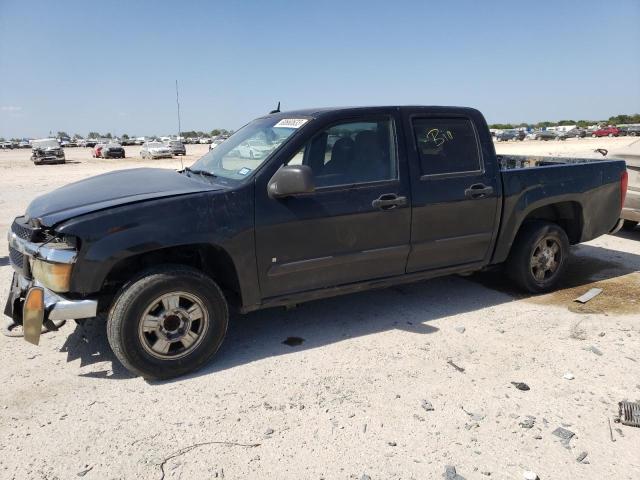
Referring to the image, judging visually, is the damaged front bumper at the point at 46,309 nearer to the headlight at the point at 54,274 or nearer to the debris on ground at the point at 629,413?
the headlight at the point at 54,274

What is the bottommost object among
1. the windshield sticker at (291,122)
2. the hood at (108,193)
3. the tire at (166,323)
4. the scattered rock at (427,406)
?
the scattered rock at (427,406)

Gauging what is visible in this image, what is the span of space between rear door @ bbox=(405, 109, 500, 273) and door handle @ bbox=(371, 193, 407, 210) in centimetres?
15

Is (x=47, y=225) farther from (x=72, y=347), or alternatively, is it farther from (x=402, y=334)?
(x=402, y=334)

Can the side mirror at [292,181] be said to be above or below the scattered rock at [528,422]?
above

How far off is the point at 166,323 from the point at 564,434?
2583 mm

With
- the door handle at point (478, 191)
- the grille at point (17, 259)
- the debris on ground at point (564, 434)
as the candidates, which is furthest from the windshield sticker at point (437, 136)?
the grille at point (17, 259)

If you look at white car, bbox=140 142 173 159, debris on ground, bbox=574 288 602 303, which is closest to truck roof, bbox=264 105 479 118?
debris on ground, bbox=574 288 602 303

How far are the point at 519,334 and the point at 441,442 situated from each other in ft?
5.72

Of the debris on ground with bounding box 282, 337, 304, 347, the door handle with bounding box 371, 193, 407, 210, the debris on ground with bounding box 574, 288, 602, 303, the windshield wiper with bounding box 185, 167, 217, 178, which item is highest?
the windshield wiper with bounding box 185, 167, 217, 178

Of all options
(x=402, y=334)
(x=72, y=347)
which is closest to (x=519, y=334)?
(x=402, y=334)

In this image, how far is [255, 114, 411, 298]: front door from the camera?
3717mm

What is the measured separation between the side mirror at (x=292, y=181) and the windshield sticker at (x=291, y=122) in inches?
20.7

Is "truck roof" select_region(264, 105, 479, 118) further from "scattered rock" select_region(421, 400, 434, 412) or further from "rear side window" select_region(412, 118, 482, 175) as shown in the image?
"scattered rock" select_region(421, 400, 434, 412)

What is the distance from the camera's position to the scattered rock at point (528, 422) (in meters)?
2.93
